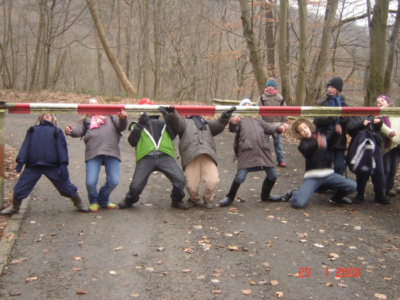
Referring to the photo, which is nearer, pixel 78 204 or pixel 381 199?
pixel 78 204

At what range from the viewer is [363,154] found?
6629 millimetres

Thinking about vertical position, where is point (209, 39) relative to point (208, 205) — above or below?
above

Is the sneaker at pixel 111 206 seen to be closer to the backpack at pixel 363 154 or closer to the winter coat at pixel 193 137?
the winter coat at pixel 193 137

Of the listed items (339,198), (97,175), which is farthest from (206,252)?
(339,198)

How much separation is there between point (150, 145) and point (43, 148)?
163cm

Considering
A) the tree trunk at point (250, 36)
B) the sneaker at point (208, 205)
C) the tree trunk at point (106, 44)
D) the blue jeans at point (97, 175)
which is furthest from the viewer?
the tree trunk at point (106, 44)

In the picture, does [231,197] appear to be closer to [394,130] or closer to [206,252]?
[206,252]

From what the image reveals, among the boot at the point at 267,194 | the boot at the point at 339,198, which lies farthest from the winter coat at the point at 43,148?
the boot at the point at 339,198

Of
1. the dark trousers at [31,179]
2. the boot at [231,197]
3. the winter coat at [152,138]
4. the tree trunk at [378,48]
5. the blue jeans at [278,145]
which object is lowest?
the boot at [231,197]

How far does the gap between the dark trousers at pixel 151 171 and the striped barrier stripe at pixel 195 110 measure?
78 cm

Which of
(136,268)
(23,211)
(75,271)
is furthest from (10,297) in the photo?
(23,211)

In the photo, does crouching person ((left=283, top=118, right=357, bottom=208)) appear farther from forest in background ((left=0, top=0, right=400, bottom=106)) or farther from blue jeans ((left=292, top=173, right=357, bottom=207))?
forest in background ((left=0, top=0, right=400, bottom=106))

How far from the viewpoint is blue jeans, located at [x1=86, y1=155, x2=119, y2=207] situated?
6.24 meters

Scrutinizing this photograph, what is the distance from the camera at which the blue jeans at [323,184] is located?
6556mm
